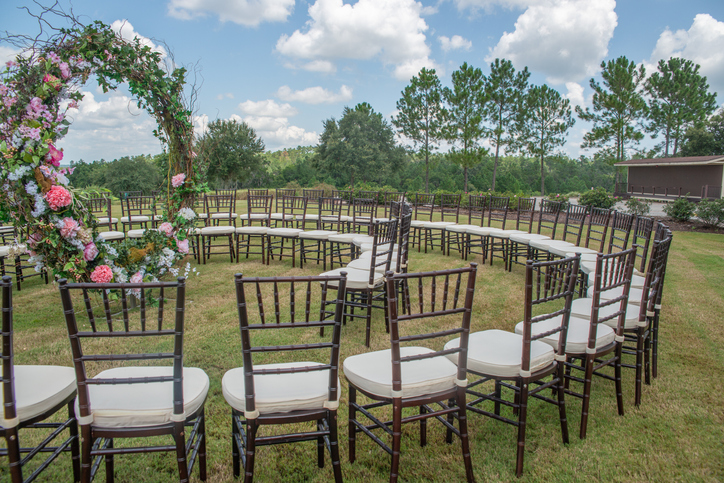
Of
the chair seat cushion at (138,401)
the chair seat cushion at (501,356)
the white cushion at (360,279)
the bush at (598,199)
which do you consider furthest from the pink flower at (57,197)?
Answer: the bush at (598,199)

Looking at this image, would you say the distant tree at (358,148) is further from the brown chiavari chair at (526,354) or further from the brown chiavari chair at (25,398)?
the brown chiavari chair at (25,398)

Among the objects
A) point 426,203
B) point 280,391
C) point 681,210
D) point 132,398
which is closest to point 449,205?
point 426,203

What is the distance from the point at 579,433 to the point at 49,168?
4.53 meters

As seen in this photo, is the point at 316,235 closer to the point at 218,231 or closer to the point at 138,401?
the point at 218,231

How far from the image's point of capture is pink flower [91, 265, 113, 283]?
3.89 meters

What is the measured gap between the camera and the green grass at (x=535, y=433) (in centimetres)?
203

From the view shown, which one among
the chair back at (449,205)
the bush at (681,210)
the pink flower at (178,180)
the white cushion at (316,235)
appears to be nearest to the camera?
the pink flower at (178,180)

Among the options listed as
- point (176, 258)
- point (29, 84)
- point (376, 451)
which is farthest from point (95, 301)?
point (376, 451)

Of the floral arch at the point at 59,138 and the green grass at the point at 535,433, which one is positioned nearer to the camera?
the green grass at the point at 535,433

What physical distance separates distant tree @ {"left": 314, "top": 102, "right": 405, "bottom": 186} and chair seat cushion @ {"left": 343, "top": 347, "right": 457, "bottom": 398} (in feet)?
107

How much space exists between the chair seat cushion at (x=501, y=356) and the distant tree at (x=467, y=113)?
2577cm

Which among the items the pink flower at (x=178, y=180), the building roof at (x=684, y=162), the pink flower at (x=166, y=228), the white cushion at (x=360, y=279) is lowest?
the white cushion at (x=360, y=279)

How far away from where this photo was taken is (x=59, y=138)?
12.3 ft

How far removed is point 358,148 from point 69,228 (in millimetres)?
31250
